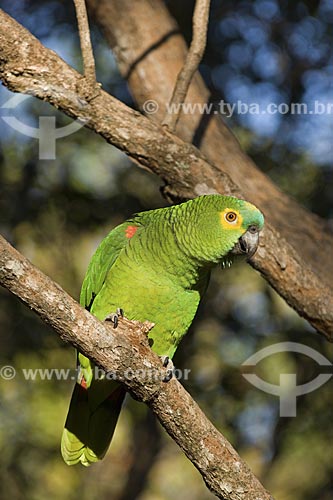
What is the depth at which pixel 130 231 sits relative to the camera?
111 inches

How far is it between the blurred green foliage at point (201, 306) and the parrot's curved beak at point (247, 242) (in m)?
1.88

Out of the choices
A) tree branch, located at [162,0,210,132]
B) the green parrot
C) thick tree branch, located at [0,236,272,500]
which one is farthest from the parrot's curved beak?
tree branch, located at [162,0,210,132]

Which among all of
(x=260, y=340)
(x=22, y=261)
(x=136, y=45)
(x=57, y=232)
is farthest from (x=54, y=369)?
(x=22, y=261)

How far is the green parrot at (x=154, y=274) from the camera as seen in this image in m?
2.51

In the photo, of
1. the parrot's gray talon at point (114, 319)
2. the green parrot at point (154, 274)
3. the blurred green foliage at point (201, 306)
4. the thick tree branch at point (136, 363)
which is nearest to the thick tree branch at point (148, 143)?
the green parrot at point (154, 274)

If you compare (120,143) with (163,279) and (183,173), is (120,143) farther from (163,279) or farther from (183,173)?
(163,279)

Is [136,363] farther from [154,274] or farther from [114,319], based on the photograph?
[154,274]

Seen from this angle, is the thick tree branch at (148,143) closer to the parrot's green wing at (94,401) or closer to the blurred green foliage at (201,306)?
the parrot's green wing at (94,401)

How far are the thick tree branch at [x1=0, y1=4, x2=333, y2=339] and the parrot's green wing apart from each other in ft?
1.07

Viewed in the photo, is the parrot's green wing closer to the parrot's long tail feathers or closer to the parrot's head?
the parrot's long tail feathers

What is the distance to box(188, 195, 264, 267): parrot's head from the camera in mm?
2490

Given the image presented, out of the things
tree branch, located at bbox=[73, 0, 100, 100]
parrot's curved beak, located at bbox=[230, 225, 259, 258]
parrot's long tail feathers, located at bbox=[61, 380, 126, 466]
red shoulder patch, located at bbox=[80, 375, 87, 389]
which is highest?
tree branch, located at bbox=[73, 0, 100, 100]

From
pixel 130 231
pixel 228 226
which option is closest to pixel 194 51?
pixel 130 231

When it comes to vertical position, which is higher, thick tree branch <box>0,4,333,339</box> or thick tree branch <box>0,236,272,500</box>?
thick tree branch <box>0,4,333,339</box>
